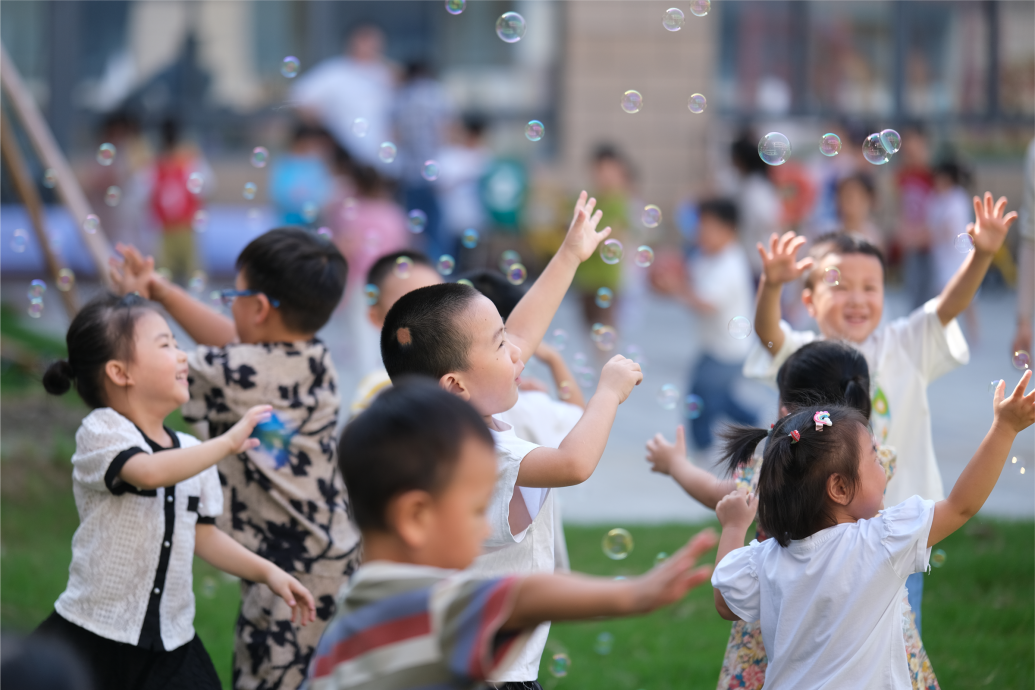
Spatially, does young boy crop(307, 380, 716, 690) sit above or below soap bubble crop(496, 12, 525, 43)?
below

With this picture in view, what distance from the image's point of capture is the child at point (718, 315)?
6.11 m

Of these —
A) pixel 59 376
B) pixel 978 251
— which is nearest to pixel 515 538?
pixel 59 376

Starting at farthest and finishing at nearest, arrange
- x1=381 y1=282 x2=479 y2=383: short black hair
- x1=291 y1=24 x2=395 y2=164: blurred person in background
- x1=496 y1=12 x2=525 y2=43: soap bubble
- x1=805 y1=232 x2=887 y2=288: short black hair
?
1. x1=291 y1=24 x2=395 y2=164: blurred person in background
2. x1=496 y1=12 x2=525 y2=43: soap bubble
3. x1=805 y1=232 x2=887 y2=288: short black hair
4. x1=381 y1=282 x2=479 y2=383: short black hair

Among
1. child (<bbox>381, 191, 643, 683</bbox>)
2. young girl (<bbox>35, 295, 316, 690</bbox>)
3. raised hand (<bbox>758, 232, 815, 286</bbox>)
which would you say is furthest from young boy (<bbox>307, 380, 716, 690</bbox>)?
raised hand (<bbox>758, 232, 815, 286</bbox>)

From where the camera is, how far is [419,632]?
172cm

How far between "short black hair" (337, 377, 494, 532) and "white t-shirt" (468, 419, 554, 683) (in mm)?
497

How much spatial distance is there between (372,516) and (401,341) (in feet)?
2.39

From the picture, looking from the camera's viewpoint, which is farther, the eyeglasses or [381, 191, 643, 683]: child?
the eyeglasses

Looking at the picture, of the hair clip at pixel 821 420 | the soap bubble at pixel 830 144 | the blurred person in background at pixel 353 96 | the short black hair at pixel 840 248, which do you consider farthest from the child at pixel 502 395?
the blurred person in background at pixel 353 96

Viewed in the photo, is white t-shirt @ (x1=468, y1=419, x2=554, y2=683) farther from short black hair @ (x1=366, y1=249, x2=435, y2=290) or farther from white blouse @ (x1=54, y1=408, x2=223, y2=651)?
short black hair @ (x1=366, y1=249, x2=435, y2=290)

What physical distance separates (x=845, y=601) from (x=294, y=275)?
5.53ft

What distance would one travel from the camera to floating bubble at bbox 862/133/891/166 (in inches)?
142

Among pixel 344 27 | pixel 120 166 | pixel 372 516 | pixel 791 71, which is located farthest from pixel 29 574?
pixel 791 71

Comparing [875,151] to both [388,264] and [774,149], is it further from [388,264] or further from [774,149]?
[388,264]
